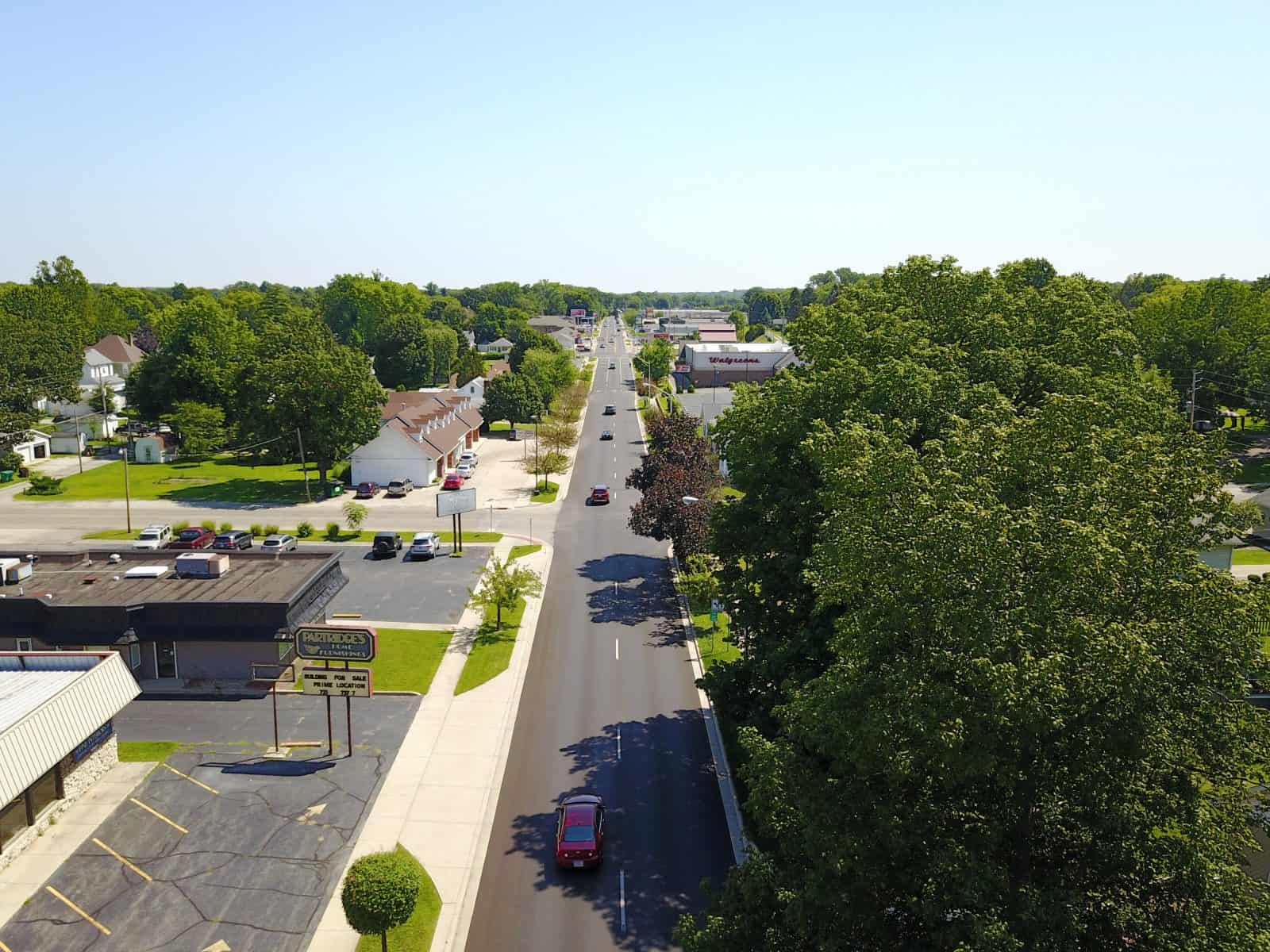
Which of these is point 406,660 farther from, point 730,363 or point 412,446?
point 730,363

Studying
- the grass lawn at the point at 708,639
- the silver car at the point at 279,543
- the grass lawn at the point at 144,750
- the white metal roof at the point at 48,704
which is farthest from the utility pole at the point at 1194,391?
the white metal roof at the point at 48,704

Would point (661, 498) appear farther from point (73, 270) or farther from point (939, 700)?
point (73, 270)

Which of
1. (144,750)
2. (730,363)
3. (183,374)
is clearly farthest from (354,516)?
(730,363)

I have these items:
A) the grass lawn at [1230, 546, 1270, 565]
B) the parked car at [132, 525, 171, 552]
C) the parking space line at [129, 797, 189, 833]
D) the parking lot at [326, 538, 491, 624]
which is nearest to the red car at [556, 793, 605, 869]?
the parking space line at [129, 797, 189, 833]

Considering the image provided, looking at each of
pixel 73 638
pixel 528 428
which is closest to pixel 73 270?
pixel 528 428

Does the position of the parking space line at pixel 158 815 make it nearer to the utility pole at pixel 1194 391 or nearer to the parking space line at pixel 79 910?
the parking space line at pixel 79 910

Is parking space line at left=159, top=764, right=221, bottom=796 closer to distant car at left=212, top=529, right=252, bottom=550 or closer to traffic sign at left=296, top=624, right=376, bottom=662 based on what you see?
traffic sign at left=296, top=624, right=376, bottom=662
